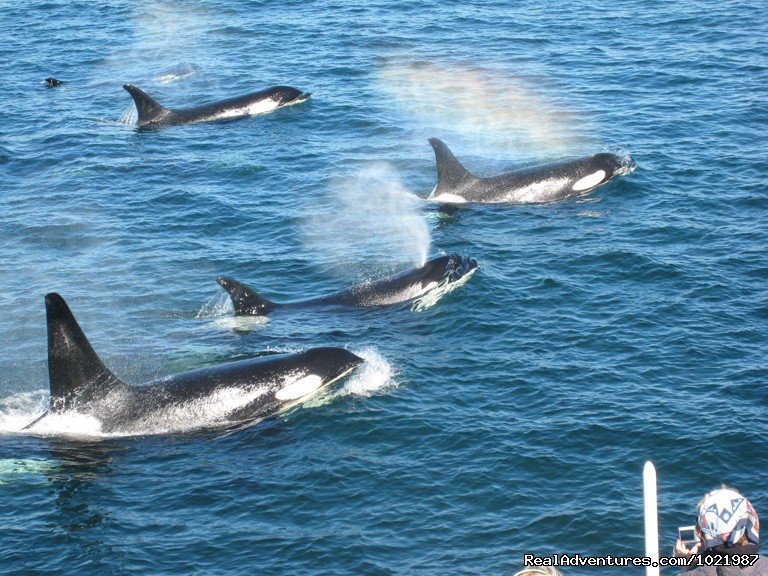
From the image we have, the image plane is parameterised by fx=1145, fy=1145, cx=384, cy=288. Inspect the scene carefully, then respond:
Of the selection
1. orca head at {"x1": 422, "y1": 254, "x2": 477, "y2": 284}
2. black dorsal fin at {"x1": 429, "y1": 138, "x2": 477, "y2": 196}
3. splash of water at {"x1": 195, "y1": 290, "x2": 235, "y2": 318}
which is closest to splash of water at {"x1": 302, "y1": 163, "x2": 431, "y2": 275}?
black dorsal fin at {"x1": 429, "y1": 138, "x2": 477, "y2": 196}

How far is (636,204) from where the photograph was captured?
1503 inches

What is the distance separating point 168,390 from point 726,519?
16.7m

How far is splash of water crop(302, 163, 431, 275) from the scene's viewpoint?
35.8 m

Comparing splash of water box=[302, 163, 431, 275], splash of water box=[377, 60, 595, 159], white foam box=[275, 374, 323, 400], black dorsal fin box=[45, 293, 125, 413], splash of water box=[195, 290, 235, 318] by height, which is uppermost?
splash of water box=[377, 60, 595, 159]

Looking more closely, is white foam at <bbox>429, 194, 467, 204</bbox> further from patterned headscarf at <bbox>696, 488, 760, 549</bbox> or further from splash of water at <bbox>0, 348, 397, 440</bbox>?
patterned headscarf at <bbox>696, 488, 760, 549</bbox>

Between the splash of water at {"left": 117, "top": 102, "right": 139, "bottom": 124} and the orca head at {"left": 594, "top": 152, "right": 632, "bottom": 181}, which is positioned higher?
the splash of water at {"left": 117, "top": 102, "right": 139, "bottom": 124}

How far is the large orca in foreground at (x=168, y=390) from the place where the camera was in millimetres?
24625

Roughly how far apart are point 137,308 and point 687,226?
1696 centimetres

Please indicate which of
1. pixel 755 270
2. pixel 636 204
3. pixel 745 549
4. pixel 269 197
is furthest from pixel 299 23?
pixel 745 549

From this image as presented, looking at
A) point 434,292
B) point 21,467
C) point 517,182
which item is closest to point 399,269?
point 434,292

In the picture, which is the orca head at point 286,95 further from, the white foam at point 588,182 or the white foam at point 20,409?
the white foam at point 20,409

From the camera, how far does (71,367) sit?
24.8 meters

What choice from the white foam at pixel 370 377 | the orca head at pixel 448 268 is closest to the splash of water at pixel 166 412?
the white foam at pixel 370 377

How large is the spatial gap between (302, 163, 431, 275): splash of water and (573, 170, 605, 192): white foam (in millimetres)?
5568
